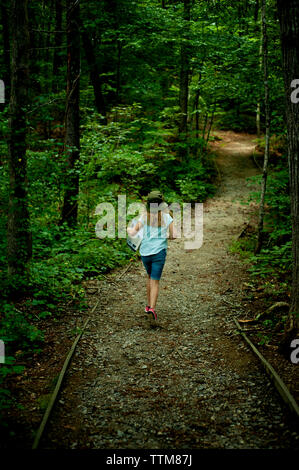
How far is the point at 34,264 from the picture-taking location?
21.7 ft

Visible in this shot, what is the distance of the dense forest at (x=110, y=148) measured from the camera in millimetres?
5217

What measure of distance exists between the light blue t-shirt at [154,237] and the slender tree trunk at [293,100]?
7.22 feet

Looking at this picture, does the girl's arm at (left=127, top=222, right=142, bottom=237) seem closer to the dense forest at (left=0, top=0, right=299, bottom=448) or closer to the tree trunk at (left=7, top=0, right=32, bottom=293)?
the dense forest at (left=0, top=0, right=299, bottom=448)

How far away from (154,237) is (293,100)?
3.01 metres

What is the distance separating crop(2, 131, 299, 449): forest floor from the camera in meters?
3.32

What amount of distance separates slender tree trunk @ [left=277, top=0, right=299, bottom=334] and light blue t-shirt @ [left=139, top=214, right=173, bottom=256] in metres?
2.20

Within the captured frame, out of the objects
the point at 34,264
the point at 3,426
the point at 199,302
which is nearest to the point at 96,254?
the point at 34,264

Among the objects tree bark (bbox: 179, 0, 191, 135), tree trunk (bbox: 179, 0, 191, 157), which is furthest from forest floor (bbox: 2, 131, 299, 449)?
tree bark (bbox: 179, 0, 191, 135)

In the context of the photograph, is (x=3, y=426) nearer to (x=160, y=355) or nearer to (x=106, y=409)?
(x=106, y=409)

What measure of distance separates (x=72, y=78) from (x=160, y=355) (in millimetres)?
7495

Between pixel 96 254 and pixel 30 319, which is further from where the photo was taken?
pixel 96 254

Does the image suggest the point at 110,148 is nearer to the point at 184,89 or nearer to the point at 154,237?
the point at 154,237

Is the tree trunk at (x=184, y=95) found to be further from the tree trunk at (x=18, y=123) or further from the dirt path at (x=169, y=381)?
the tree trunk at (x=18, y=123)
